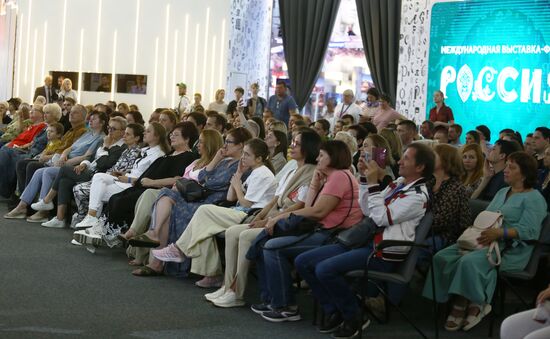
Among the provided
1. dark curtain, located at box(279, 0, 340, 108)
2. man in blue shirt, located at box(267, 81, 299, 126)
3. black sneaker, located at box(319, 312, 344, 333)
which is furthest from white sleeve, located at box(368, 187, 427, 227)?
dark curtain, located at box(279, 0, 340, 108)

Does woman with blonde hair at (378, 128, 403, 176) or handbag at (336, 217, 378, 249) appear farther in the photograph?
woman with blonde hair at (378, 128, 403, 176)

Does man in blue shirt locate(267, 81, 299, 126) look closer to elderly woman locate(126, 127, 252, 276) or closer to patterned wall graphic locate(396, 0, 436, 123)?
patterned wall graphic locate(396, 0, 436, 123)

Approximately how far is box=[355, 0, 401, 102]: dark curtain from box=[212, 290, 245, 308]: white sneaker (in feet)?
28.3

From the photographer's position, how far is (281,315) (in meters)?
5.44

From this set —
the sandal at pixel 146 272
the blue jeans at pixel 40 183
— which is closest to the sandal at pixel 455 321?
the sandal at pixel 146 272

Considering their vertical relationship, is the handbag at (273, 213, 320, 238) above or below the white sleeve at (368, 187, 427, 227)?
below

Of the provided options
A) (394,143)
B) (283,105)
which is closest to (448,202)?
(394,143)

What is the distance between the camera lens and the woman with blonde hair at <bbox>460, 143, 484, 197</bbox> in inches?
254

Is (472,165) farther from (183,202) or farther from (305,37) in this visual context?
(305,37)

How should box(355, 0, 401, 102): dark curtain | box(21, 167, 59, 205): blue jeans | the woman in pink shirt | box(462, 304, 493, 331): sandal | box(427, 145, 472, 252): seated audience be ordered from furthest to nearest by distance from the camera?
1. box(355, 0, 401, 102): dark curtain
2. the woman in pink shirt
3. box(21, 167, 59, 205): blue jeans
4. box(427, 145, 472, 252): seated audience
5. box(462, 304, 493, 331): sandal

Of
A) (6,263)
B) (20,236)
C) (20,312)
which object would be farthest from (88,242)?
(20,312)

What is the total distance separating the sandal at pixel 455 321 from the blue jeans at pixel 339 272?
60cm

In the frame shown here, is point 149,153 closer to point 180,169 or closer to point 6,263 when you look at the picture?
point 180,169

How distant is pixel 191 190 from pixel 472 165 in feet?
6.88
